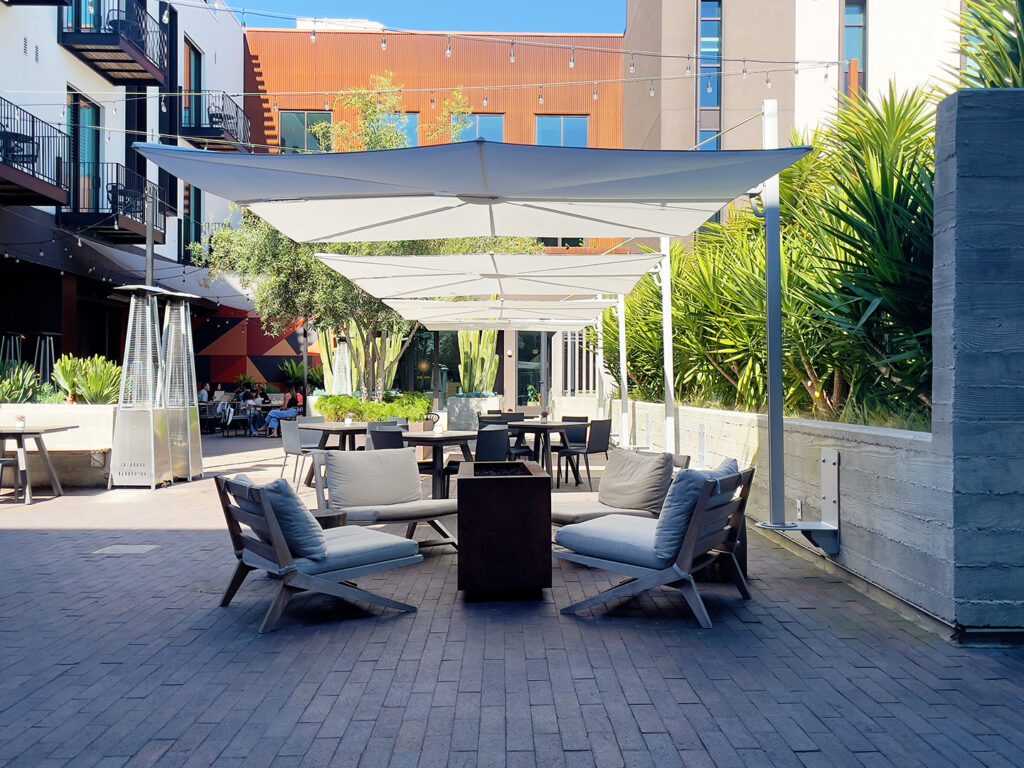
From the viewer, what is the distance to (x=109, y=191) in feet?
59.8

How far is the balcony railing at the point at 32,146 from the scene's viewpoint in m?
14.1

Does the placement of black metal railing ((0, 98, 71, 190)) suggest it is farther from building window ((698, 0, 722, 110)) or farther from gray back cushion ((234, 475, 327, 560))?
building window ((698, 0, 722, 110))

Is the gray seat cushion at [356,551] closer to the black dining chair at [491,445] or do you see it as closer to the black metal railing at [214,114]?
the black dining chair at [491,445]

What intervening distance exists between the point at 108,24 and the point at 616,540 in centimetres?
1673

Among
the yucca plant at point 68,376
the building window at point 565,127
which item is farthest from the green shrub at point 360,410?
the building window at point 565,127

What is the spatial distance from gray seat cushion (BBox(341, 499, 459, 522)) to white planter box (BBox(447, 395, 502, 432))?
13.3 m

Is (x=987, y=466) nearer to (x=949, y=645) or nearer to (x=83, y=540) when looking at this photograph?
(x=949, y=645)

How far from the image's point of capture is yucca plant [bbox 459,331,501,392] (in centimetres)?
2433

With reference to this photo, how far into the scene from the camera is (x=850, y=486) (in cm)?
568

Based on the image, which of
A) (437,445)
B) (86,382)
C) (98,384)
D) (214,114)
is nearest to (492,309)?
(437,445)

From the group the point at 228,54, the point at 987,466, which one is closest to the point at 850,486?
the point at 987,466

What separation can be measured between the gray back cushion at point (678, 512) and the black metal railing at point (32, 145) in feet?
41.0

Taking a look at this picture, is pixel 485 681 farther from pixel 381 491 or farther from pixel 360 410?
pixel 360 410

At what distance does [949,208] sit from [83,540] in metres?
6.67
